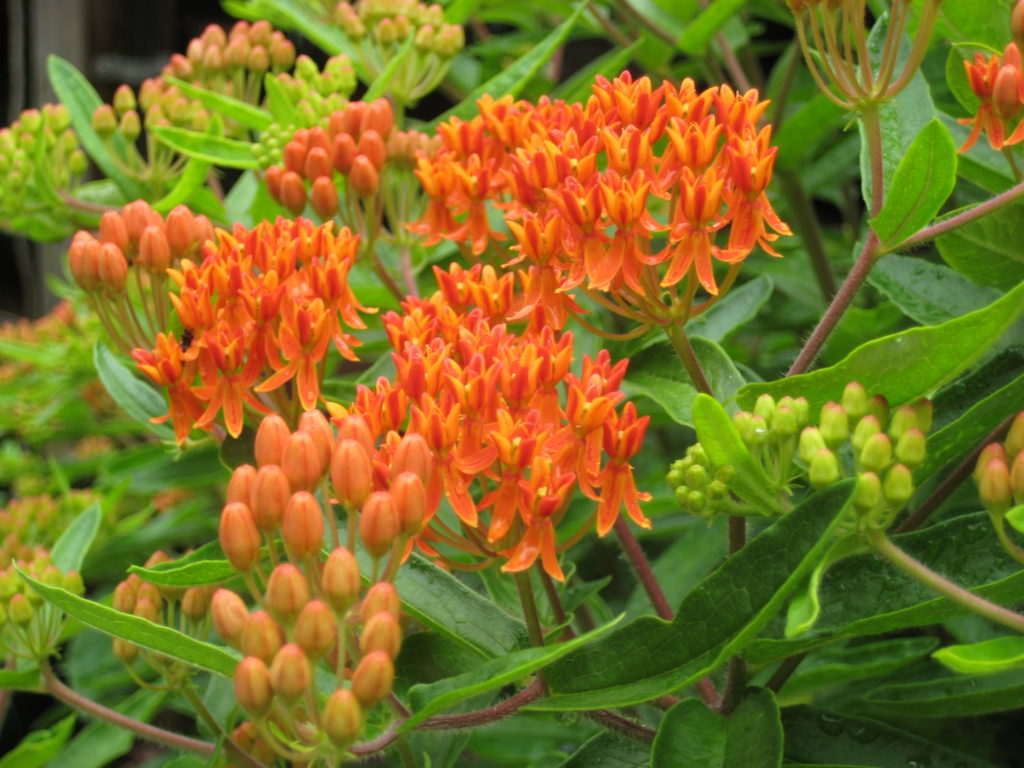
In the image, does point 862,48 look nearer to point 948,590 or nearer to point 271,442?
point 948,590

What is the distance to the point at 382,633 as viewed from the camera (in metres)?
1.17

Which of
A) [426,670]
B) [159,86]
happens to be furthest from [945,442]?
[159,86]

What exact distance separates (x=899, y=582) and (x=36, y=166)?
6.62ft

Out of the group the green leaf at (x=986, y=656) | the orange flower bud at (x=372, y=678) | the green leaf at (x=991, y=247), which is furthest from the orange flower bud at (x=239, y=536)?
the green leaf at (x=991, y=247)

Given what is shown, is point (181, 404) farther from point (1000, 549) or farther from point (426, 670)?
point (1000, 549)

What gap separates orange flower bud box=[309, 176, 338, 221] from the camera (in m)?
1.98

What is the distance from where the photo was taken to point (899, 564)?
50.6 inches

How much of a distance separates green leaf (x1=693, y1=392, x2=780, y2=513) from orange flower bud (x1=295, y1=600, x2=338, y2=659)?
48cm

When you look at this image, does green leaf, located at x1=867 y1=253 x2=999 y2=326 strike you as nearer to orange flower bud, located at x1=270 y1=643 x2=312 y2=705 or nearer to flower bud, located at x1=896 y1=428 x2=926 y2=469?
flower bud, located at x1=896 y1=428 x2=926 y2=469

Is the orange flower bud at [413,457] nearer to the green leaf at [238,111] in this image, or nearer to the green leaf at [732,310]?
the green leaf at [732,310]

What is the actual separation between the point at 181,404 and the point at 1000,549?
3.90ft

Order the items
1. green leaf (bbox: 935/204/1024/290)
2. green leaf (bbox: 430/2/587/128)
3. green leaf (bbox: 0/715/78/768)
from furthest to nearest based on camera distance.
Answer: green leaf (bbox: 430/2/587/128)
green leaf (bbox: 0/715/78/768)
green leaf (bbox: 935/204/1024/290)

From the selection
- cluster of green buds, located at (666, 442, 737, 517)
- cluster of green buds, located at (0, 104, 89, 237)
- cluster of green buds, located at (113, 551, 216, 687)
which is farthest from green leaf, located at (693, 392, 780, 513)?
cluster of green buds, located at (0, 104, 89, 237)

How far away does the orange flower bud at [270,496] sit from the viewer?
1277 millimetres
